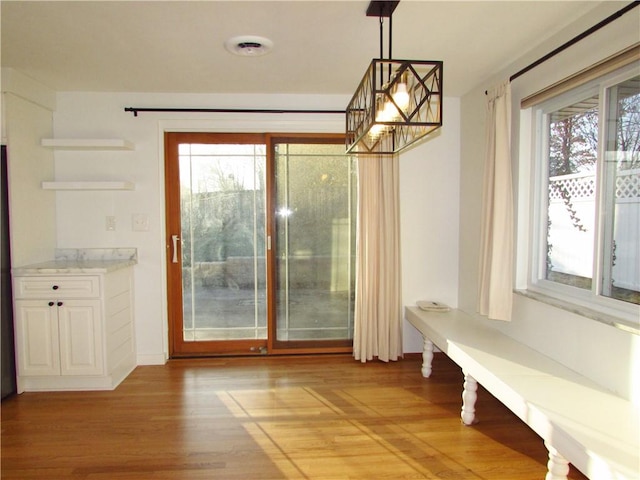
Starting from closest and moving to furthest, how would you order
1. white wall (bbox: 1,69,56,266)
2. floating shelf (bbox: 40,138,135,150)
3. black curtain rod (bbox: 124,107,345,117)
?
white wall (bbox: 1,69,56,266) → floating shelf (bbox: 40,138,135,150) → black curtain rod (bbox: 124,107,345,117)

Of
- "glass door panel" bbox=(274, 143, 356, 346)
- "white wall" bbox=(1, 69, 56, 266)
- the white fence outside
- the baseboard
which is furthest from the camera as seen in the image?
"glass door panel" bbox=(274, 143, 356, 346)

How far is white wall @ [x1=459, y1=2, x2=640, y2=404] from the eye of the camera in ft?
6.07

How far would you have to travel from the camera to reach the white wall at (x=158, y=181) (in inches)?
133

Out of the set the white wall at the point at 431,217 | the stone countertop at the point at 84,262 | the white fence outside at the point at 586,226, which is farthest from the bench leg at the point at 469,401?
the stone countertop at the point at 84,262

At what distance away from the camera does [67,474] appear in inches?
79.0

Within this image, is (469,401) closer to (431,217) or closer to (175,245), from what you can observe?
Answer: (431,217)

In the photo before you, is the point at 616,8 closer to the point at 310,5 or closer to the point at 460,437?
the point at 310,5

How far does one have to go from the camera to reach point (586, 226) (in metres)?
2.24

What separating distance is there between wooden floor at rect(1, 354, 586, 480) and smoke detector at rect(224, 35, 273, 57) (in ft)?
7.93

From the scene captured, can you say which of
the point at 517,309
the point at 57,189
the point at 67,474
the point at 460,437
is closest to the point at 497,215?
the point at 517,309

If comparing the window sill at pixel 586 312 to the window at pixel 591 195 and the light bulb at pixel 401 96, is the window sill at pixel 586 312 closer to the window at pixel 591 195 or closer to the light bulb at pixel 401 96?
the window at pixel 591 195

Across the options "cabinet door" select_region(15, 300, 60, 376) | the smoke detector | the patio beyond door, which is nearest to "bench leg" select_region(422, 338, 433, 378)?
the patio beyond door

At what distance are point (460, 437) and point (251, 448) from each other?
125 cm

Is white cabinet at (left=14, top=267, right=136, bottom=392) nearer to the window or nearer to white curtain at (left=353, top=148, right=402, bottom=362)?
white curtain at (left=353, top=148, right=402, bottom=362)
